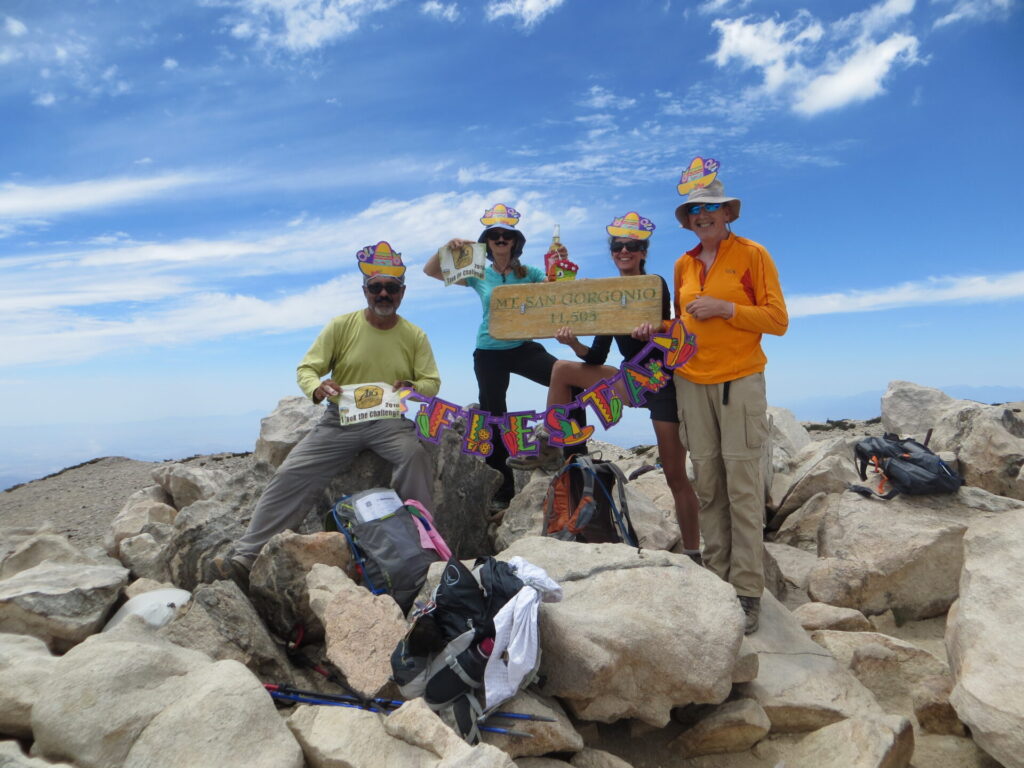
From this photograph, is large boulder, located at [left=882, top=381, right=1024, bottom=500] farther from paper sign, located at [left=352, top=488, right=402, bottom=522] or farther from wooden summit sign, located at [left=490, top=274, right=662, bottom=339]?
paper sign, located at [left=352, top=488, right=402, bottom=522]

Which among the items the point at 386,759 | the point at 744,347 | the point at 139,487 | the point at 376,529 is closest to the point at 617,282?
the point at 744,347

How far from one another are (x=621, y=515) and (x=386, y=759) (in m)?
4.23

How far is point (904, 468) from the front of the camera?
984cm

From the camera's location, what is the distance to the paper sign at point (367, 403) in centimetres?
902

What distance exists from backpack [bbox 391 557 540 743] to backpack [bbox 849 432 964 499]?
6.56 m

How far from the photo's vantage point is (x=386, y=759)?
4.80 m

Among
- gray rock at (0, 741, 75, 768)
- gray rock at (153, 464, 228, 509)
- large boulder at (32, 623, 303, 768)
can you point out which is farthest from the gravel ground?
gray rock at (0, 741, 75, 768)

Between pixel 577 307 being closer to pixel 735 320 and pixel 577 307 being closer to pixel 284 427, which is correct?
pixel 735 320

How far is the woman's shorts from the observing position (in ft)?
24.7

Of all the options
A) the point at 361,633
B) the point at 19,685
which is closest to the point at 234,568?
the point at 361,633

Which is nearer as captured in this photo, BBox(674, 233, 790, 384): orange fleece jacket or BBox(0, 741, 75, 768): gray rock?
BBox(0, 741, 75, 768): gray rock

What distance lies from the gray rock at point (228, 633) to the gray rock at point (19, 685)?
108cm

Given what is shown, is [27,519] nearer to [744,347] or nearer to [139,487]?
[139,487]

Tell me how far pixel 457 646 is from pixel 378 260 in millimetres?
5461
